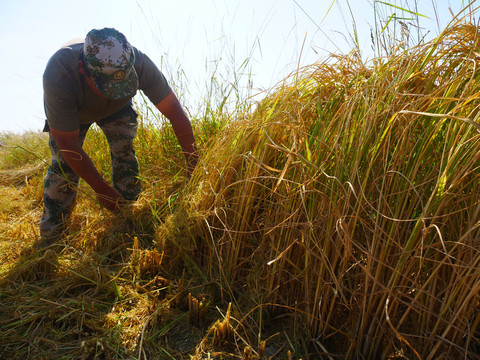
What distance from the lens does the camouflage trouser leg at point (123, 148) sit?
8.69ft

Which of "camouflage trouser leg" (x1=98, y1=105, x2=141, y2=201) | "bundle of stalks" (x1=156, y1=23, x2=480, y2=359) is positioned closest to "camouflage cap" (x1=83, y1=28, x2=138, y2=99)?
"camouflage trouser leg" (x1=98, y1=105, x2=141, y2=201)

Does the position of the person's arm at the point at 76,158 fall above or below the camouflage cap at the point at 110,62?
below

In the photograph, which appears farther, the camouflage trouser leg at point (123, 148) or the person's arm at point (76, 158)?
the camouflage trouser leg at point (123, 148)

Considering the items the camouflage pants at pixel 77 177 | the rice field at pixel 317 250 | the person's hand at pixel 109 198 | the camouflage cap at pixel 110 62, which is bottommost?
the rice field at pixel 317 250

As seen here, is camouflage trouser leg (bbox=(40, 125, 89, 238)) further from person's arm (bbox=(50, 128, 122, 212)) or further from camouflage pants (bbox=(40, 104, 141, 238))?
person's arm (bbox=(50, 128, 122, 212))

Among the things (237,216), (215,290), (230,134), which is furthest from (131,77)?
(215,290)

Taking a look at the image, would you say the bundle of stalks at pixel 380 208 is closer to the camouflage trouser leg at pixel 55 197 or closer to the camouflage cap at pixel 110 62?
the camouflage cap at pixel 110 62

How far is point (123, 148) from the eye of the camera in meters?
2.67

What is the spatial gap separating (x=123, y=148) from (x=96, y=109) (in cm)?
39

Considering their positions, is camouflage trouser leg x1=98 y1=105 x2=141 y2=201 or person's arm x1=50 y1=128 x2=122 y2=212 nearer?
person's arm x1=50 y1=128 x2=122 y2=212

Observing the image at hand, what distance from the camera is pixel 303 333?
1.30m

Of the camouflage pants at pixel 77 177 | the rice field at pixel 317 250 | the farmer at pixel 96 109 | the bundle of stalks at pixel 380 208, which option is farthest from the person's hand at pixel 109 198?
the bundle of stalks at pixel 380 208

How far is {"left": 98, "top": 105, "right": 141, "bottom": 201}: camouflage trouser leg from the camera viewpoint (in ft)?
8.69

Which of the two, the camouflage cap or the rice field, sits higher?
the camouflage cap
